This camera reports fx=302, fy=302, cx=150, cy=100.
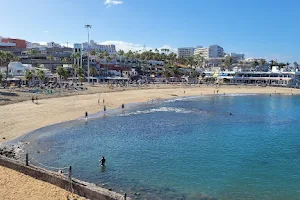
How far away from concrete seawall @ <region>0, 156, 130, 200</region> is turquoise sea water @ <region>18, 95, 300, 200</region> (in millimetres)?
3242

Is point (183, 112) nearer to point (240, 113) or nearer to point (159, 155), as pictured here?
point (240, 113)

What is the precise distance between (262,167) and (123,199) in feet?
45.9

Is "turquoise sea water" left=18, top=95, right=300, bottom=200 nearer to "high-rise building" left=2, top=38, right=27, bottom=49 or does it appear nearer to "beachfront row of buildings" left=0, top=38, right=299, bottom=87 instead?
"beachfront row of buildings" left=0, top=38, right=299, bottom=87

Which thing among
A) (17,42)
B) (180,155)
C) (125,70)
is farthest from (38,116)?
(17,42)

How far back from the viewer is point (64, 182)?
1541 centimetres

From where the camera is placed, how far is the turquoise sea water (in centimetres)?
1888

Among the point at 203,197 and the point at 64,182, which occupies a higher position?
the point at 64,182

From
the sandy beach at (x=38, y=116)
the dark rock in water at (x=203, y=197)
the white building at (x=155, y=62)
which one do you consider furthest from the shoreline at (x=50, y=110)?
the white building at (x=155, y=62)

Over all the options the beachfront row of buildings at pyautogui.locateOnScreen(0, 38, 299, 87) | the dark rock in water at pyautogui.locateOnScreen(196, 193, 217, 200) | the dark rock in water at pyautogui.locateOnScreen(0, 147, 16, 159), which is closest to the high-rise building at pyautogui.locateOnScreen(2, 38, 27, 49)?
the beachfront row of buildings at pyautogui.locateOnScreen(0, 38, 299, 87)

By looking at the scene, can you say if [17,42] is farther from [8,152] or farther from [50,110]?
[8,152]

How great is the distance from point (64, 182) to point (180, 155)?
12.7 m

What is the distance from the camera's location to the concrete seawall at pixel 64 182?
45.8 feet

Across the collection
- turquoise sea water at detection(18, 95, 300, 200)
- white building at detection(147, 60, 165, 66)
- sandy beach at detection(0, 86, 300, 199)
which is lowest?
turquoise sea water at detection(18, 95, 300, 200)

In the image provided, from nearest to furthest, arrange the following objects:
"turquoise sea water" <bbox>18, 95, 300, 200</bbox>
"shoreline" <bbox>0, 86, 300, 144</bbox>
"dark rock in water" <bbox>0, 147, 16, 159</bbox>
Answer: "turquoise sea water" <bbox>18, 95, 300, 200</bbox> < "dark rock in water" <bbox>0, 147, 16, 159</bbox> < "shoreline" <bbox>0, 86, 300, 144</bbox>
